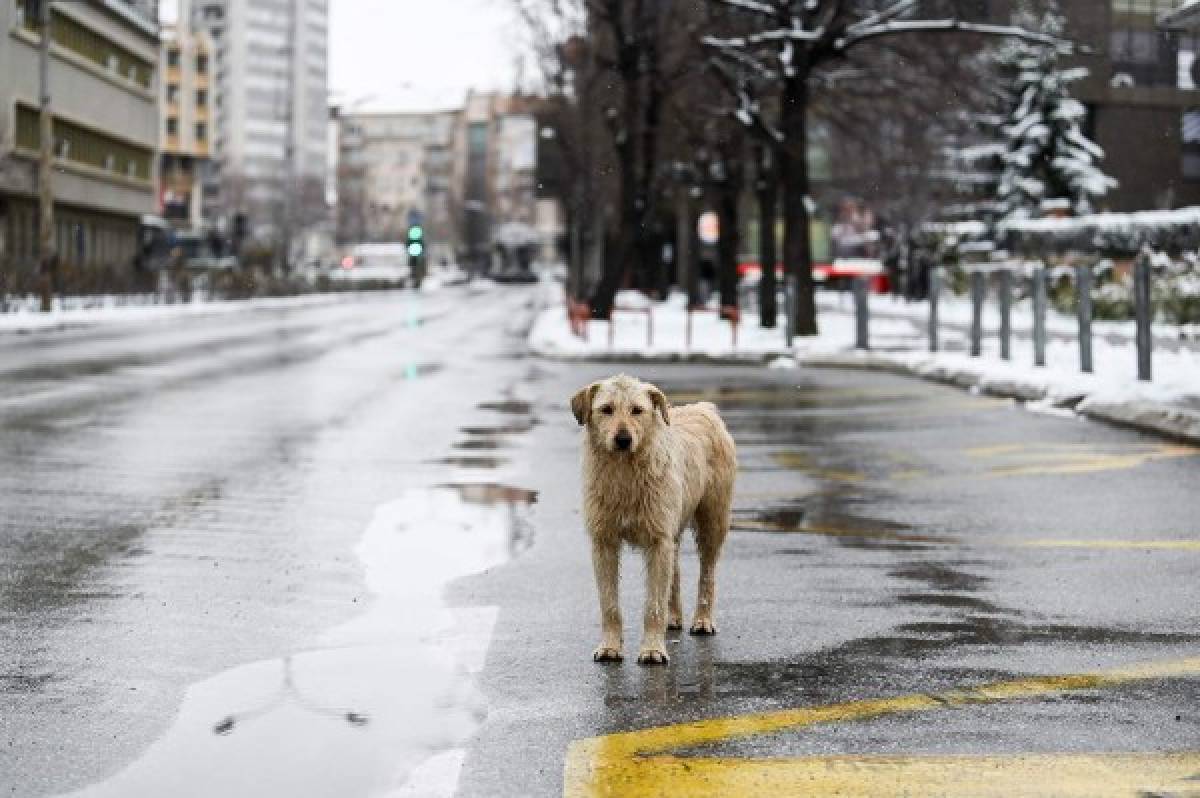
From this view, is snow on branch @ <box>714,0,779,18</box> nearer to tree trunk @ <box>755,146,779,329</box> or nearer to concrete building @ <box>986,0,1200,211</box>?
tree trunk @ <box>755,146,779,329</box>

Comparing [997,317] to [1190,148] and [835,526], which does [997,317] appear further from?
[1190,148]

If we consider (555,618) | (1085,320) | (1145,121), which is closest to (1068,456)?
(1085,320)

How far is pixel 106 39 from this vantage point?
92.1 m

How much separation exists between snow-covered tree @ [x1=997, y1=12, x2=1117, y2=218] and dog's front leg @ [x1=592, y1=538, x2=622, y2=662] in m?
67.1

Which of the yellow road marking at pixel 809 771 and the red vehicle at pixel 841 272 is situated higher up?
the red vehicle at pixel 841 272

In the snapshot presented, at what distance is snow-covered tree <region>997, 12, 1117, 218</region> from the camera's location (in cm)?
7281

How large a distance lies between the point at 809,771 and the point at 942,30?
104 feet

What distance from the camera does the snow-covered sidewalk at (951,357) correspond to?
786 inches

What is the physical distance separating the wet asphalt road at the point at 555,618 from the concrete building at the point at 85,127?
47.8m

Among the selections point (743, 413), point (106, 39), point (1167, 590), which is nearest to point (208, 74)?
point (106, 39)

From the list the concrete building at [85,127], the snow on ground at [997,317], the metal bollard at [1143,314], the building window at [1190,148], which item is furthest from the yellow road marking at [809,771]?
the building window at [1190,148]

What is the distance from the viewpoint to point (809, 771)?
19.0 ft

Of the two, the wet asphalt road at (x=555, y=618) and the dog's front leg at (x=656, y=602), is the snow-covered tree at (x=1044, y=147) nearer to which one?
the wet asphalt road at (x=555, y=618)

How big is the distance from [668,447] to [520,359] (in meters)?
26.7
